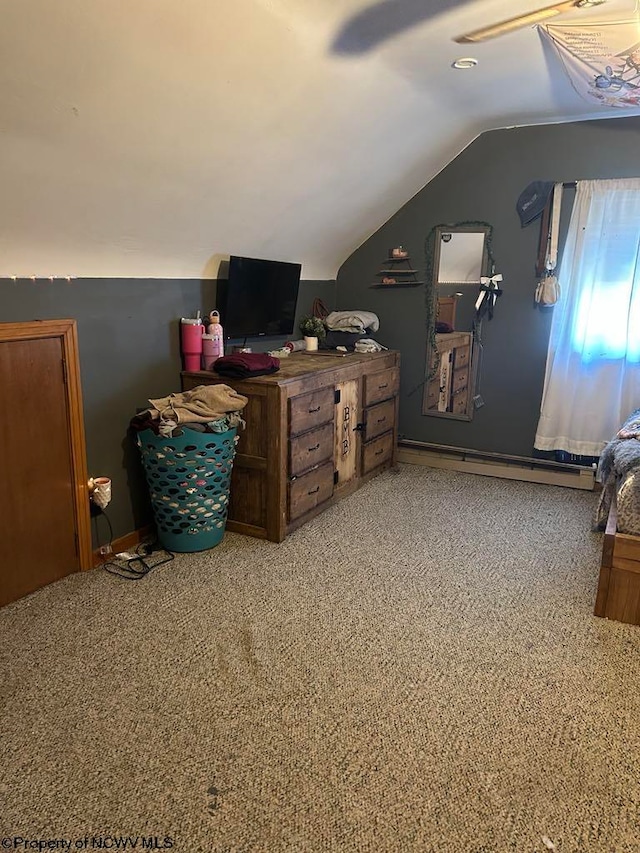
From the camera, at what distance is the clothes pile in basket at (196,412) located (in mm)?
2904

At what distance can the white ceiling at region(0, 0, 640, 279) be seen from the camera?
6.52ft

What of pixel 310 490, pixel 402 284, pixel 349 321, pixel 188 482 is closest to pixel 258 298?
pixel 349 321

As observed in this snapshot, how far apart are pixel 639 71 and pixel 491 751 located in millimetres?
2655

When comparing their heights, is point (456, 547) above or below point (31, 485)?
below

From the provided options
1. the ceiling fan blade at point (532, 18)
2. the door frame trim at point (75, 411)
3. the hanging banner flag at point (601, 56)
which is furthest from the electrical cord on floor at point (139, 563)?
the hanging banner flag at point (601, 56)

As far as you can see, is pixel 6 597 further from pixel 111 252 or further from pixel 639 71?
pixel 639 71

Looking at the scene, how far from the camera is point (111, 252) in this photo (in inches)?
113

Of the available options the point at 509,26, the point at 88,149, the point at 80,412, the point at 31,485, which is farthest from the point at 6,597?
the point at 509,26

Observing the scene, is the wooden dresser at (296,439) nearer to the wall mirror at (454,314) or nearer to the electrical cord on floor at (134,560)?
the electrical cord on floor at (134,560)

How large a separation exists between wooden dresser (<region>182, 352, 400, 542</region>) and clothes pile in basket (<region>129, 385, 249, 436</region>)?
0.14m

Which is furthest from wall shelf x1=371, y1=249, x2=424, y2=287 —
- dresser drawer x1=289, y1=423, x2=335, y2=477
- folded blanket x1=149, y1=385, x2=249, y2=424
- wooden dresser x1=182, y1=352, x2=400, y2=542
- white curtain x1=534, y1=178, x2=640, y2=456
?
folded blanket x1=149, y1=385, x2=249, y2=424

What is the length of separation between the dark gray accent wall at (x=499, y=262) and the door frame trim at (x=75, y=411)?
255 cm

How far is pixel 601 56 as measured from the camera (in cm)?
250

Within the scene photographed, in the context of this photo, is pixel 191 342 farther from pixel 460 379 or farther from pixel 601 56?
pixel 601 56
